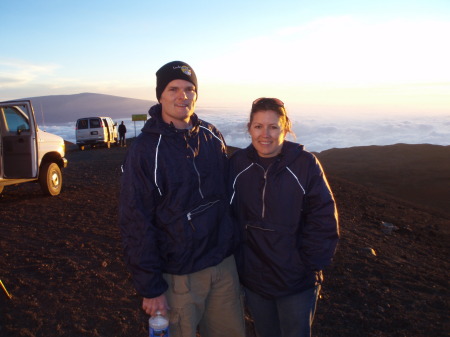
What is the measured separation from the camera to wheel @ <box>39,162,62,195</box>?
8.77 m

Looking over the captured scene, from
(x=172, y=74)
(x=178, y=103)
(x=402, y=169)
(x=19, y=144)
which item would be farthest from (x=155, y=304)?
(x=402, y=169)

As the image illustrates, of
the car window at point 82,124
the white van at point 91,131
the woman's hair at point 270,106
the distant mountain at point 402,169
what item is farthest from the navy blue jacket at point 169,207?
the car window at point 82,124

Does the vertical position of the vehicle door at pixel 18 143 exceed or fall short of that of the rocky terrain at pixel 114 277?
it exceeds it

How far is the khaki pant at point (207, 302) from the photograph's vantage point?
245 centimetres

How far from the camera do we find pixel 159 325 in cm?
234

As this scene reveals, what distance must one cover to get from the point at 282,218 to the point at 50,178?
7.57 meters

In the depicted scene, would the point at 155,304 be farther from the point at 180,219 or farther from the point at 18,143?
the point at 18,143

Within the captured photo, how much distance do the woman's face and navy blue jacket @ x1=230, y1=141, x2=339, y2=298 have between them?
7 cm

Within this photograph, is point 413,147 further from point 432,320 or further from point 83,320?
point 83,320

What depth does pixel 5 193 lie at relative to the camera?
935cm

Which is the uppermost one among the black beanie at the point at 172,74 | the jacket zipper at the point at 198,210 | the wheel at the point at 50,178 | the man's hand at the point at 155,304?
the black beanie at the point at 172,74

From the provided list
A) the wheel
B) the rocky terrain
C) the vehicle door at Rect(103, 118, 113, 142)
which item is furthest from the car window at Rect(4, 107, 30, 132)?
the vehicle door at Rect(103, 118, 113, 142)

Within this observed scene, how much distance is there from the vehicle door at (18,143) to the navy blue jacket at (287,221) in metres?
6.79

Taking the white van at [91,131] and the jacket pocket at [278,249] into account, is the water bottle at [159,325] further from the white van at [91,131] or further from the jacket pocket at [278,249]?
the white van at [91,131]
